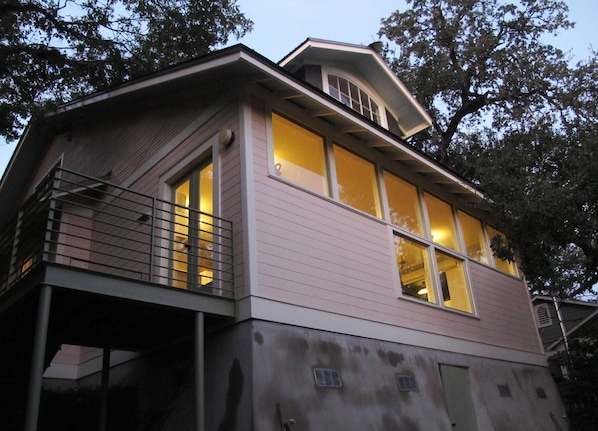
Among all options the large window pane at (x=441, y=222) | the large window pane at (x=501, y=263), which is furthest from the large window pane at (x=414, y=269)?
the large window pane at (x=501, y=263)

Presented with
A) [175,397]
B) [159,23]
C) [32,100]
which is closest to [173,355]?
[175,397]

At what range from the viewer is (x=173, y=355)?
700 centimetres

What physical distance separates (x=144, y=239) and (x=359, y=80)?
18.9 feet

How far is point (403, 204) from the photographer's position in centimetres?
942

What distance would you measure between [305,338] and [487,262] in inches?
234

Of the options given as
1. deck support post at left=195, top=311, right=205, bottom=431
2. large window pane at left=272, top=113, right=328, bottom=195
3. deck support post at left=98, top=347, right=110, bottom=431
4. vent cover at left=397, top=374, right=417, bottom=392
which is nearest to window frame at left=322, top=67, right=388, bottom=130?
large window pane at left=272, top=113, right=328, bottom=195

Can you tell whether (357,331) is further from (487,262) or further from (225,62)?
(487,262)

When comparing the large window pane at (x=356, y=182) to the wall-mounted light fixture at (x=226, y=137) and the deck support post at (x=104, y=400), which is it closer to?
the wall-mounted light fixture at (x=226, y=137)

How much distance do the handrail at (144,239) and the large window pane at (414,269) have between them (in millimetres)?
3145

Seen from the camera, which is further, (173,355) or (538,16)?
(538,16)

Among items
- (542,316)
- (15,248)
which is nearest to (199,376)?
(15,248)

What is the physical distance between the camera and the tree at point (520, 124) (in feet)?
30.7

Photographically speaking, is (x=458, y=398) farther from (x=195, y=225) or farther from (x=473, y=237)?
(x=195, y=225)

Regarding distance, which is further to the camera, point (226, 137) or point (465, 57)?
point (465, 57)
